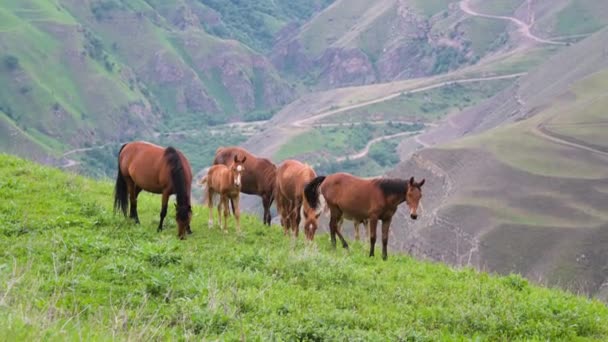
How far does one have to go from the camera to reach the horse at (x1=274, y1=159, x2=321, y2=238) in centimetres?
1741

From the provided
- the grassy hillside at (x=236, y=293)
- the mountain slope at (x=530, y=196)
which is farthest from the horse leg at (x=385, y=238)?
the mountain slope at (x=530, y=196)

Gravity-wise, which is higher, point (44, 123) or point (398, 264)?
point (398, 264)

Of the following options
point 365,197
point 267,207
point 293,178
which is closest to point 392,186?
point 365,197

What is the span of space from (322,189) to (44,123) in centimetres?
14023

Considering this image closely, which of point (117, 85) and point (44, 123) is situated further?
point (117, 85)

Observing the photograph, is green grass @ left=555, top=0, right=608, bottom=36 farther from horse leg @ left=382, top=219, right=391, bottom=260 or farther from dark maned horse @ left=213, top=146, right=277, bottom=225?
horse leg @ left=382, top=219, right=391, bottom=260

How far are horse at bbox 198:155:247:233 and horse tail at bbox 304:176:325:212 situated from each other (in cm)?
162

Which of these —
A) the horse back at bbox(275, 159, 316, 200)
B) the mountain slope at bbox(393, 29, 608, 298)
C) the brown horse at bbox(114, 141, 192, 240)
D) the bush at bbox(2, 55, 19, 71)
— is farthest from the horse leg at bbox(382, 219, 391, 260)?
the bush at bbox(2, 55, 19, 71)

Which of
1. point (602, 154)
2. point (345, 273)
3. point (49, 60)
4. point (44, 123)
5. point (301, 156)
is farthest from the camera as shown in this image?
point (49, 60)

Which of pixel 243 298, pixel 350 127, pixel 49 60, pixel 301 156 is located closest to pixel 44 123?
pixel 49 60

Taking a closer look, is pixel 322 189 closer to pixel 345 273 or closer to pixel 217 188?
pixel 217 188

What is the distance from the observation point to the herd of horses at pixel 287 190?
51.2 feet

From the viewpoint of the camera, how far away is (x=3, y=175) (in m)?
17.9

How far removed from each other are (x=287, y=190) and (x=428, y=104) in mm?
148123
